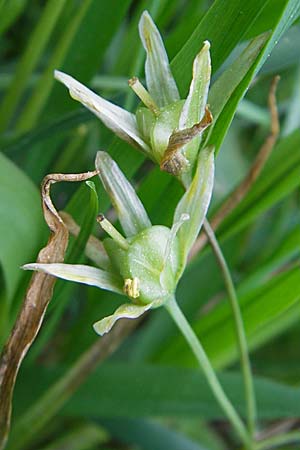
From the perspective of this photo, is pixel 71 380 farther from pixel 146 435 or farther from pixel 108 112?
pixel 108 112

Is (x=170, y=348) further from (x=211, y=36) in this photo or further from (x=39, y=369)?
(x=211, y=36)

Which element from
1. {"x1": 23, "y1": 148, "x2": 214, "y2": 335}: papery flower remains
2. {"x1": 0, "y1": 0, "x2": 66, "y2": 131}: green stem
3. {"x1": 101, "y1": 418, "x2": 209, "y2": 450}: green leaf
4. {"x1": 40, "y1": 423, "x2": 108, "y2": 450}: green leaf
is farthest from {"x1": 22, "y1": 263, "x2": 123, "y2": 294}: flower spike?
{"x1": 40, "y1": 423, "x2": 108, "y2": 450}: green leaf

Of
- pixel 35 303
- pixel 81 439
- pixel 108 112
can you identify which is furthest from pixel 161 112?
pixel 81 439

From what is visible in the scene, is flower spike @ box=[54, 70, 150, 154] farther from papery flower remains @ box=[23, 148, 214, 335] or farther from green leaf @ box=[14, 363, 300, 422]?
green leaf @ box=[14, 363, 300, 422]

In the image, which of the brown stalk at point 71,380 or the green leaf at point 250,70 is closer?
the green leaf at point 250,70

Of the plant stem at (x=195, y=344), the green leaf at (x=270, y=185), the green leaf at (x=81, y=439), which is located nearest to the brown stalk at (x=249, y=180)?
the green leaf at (x=270, y=185)

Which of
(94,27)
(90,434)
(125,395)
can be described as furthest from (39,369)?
(94,27)

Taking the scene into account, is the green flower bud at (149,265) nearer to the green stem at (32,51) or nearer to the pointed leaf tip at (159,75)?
the pointed leaf tip at (159,75)

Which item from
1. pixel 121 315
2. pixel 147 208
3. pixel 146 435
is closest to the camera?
pixel 121 315
